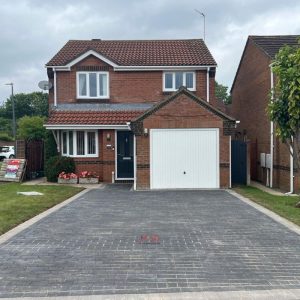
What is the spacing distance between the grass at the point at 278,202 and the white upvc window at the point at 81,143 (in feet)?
24.4

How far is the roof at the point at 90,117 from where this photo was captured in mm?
20062

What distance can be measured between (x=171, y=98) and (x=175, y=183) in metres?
3.54

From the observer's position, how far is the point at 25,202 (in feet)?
42.7

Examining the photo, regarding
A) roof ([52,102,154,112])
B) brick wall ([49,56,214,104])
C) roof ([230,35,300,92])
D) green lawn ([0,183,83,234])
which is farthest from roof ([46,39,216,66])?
green lawn ([0,183,83,234])

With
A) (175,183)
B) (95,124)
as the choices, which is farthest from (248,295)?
(95,124)

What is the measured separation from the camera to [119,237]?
8.23m

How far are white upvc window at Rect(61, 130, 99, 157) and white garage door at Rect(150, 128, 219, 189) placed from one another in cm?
429

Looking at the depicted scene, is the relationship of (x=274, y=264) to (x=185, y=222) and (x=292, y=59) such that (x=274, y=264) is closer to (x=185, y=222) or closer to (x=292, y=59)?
(x=185, y=222)

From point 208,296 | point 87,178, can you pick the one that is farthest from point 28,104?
point 208,296

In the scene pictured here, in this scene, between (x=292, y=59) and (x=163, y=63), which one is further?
(x=163, y=63)

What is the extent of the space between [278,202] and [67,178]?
10.3 meters

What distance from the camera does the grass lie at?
424 inches

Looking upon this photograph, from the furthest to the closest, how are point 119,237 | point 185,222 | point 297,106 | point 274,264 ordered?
1. point 297,106
2. point 185,222
3. point 119,237
4. point 274,264

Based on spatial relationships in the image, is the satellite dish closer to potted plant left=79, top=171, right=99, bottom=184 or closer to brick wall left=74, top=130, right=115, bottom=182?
brick wall left=74, top=130, right=115, bottom=182
